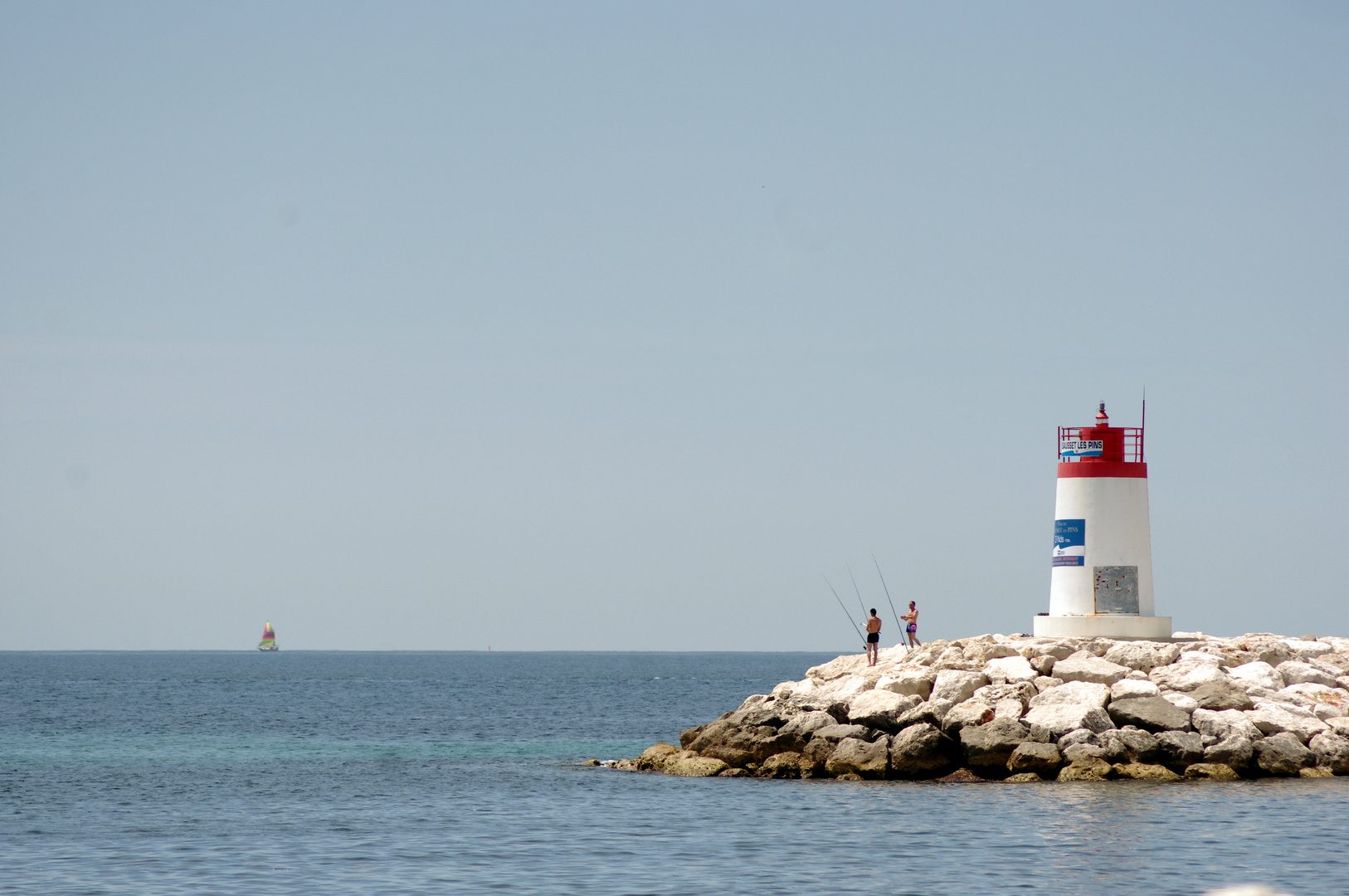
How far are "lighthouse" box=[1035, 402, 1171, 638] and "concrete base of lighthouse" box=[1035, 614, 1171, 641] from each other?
0.02 meters

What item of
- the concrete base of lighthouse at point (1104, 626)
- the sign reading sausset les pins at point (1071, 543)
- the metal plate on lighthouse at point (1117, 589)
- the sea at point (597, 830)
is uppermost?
the sign reading sausset les pins at point (1071, 543)

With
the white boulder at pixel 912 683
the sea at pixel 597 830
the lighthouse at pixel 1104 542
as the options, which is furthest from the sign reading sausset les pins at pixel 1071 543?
the sea at pixel 597 830

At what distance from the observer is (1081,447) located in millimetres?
26781

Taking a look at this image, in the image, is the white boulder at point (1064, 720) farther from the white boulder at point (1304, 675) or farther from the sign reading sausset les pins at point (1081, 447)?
the sign reading sausset les pins at point (1081, 447)

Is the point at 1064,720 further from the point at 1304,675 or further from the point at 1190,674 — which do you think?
the point at 1304,675

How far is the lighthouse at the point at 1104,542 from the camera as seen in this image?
2648 centimetres

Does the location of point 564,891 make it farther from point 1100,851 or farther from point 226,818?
point 226,818

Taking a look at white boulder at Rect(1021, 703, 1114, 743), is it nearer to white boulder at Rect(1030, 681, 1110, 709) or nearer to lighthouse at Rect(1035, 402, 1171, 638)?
white boulder at Rect(1030, 681, 1110, 709)

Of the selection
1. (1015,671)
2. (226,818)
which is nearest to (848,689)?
(1015,671)

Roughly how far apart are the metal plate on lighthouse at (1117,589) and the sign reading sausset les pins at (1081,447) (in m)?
2.08

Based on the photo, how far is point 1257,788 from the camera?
21.6 metres

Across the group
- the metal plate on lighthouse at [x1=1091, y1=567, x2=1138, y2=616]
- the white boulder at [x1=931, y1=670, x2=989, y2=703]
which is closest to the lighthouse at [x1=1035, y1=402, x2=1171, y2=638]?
the metal plate on lighthouse at [x1=1091, y1=567, x2=1138, y2=616]

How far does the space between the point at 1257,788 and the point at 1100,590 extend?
5.62 meters

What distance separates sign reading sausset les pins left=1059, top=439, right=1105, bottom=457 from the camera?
26641mm
